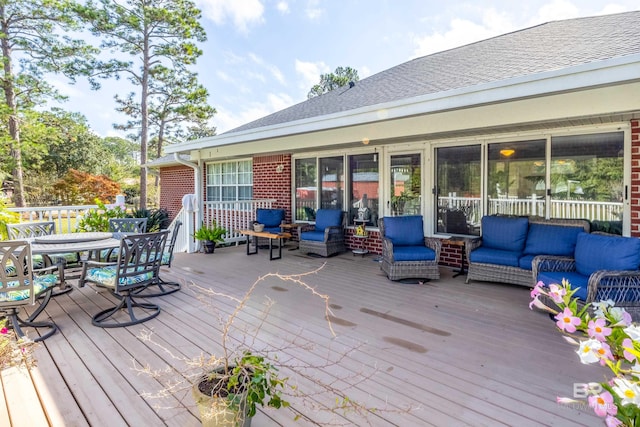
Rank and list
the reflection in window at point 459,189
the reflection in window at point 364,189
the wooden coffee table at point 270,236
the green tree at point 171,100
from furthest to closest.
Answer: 1. the green tree at point 171,100
2. the reflection in window at point 364,189
3. the wooden coffee table at point 270,236
4. the reflection in window at point 459,189

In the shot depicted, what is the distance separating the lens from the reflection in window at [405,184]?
6.35 metres

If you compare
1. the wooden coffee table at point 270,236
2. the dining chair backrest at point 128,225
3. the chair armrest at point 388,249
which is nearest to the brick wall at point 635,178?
the chair armrest at point 388,249

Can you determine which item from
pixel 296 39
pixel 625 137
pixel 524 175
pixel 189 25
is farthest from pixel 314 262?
pixel 189 25

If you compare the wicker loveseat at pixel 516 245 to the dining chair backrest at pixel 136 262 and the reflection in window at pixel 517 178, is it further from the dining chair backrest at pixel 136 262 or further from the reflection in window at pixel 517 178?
the dining chair backrest at pixel 136 262

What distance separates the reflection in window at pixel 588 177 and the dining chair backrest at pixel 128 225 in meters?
6.20

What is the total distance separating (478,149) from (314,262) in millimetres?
3398

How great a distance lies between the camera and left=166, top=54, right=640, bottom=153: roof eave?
274 centimetres

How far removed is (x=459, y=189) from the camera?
232 inches

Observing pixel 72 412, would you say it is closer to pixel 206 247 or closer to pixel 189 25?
pixel 206 247

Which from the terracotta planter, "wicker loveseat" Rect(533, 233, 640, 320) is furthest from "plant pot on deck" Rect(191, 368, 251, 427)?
"wicker loveseat" Rect(533, 233, 640, 320)

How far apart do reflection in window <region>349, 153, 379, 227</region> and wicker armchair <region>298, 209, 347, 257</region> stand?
350mm

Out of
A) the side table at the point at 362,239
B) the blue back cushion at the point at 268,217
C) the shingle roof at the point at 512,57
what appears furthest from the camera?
the blue back cushion at the point at 268,217

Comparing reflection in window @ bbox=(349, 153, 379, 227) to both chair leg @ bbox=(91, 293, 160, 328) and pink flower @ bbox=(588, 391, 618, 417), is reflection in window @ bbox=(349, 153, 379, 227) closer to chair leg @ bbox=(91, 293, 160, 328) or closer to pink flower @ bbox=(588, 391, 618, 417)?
chair leg @ bbox=(91, 293, 160, 328)

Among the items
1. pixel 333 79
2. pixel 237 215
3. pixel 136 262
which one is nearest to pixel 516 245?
pixel 136 262
